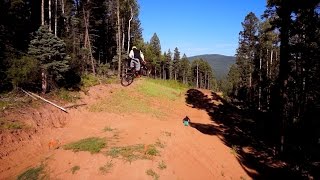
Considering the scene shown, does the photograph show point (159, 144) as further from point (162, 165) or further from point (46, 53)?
point (46, 53)

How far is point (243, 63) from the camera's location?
6662 centimetres

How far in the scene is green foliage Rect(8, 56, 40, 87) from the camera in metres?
18.8

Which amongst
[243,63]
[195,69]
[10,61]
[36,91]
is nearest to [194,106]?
[36,91]

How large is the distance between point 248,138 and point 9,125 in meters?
15.5

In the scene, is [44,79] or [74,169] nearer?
[74,169]

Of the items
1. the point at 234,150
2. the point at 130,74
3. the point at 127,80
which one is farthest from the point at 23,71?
the point at 234,150

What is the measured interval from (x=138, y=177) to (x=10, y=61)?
11.7 meters

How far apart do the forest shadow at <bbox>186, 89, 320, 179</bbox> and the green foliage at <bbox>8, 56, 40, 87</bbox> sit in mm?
10970

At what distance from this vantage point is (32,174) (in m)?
12.1

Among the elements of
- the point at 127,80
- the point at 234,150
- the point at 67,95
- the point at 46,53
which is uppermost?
the point at 46,53

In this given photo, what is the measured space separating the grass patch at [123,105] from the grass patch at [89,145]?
254 inches

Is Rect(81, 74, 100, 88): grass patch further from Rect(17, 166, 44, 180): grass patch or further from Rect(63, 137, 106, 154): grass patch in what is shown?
Rect(17, 166, 44, 180): grass patch

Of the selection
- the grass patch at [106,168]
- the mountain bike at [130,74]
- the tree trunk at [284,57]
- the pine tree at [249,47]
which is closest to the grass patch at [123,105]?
the mountain bike at [130,74]

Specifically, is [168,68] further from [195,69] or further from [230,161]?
[230,161]
